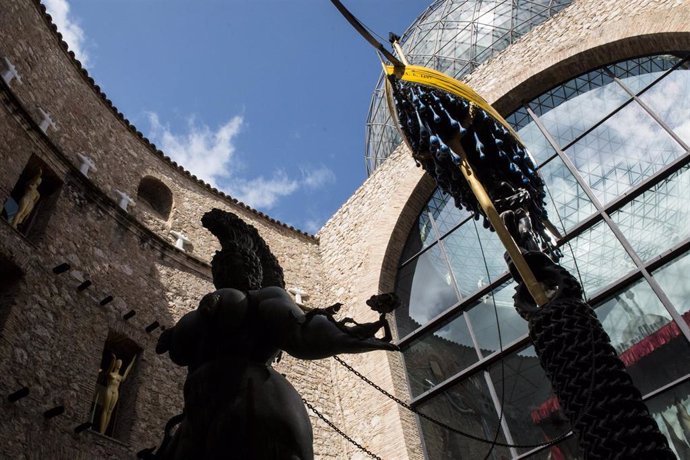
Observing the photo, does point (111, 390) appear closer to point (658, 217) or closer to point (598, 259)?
point (598, 259)

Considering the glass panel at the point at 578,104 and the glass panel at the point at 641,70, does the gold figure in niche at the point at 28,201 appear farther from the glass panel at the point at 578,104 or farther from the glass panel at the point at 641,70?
the glass panel at the point at 641,70

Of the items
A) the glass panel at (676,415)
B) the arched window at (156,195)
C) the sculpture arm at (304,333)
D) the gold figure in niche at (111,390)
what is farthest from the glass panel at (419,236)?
the sculpture arm at (304,333)

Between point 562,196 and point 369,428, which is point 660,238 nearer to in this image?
point 562,196

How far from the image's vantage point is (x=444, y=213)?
35.9ft

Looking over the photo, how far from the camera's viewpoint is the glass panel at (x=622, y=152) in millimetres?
8281

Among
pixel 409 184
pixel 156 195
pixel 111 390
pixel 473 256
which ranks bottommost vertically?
pixel 111 390

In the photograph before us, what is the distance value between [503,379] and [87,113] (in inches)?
303

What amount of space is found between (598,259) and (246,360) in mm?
7058

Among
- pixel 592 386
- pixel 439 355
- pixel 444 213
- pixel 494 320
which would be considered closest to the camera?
pixel 592 386

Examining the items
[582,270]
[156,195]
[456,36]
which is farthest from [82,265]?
[456,36]

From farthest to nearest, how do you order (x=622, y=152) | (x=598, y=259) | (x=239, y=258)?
(x=622, y=152) < (x=598, y=259) < (x=239, y=258)

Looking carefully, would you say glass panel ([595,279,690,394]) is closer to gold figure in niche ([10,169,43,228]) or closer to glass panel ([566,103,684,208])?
glass panel ([566,103,684,208])

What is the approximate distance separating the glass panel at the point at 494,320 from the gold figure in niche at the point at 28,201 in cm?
647

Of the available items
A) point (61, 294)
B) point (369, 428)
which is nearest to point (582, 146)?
point (369, 428)
